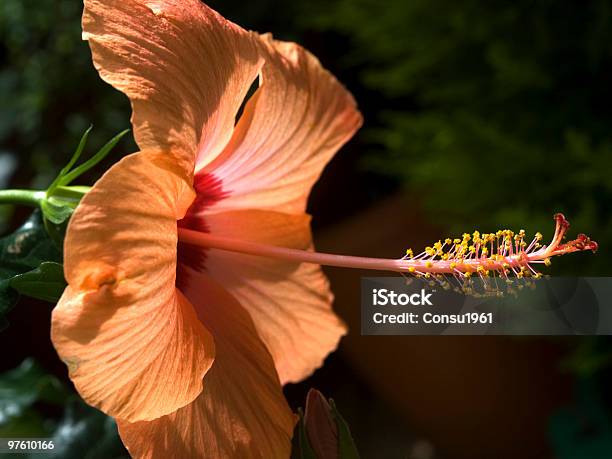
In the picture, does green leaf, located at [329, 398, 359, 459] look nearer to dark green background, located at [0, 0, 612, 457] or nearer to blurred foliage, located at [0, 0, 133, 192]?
dark green background, located at [0, 0, 612, 457]

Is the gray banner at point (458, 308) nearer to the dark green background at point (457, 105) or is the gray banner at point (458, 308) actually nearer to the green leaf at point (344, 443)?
the green leaf at point (344, 443)

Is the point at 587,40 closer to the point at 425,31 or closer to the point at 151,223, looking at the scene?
the point at 425,31

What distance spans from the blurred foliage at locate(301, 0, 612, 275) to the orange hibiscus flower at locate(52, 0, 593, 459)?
827 mm

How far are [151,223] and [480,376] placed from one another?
136 cm

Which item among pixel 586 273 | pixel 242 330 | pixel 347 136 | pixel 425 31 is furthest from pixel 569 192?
pixel 242 330

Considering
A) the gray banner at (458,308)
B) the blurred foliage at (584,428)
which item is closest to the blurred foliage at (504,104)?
the blurred foliage at (584,428)

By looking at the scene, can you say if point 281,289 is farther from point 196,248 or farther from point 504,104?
point 504,104

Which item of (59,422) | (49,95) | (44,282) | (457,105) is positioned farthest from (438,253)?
(49,95)

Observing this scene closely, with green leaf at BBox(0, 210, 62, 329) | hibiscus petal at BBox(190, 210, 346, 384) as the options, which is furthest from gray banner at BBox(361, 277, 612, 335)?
green leaf at BBox(0, 210, 62, 329)

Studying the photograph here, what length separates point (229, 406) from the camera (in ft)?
1.70

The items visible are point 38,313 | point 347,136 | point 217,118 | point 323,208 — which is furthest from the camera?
point 323,208

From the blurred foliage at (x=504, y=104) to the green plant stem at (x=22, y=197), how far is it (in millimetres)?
996

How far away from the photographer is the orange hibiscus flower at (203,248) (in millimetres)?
426

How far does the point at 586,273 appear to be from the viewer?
4.58 feet
